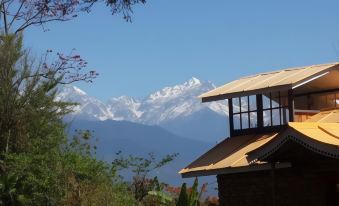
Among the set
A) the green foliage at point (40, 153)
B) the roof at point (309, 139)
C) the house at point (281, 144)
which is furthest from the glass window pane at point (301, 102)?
the roof at point (309, 139)

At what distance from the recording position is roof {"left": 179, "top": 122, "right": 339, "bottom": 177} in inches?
677

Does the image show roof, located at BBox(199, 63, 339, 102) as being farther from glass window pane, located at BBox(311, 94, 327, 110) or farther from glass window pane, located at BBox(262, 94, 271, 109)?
glass window pane, located at BBox(311, 94, 327, 110)

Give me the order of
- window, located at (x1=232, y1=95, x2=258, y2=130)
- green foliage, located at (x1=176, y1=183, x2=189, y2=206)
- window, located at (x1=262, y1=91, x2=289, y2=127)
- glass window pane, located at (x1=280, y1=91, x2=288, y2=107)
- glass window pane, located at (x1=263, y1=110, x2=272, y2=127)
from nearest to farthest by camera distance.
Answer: green foliage, located at (x1=176, y1=183, x2=189, y2=206) → window, located at (x1=262, y1=91, x2=289, y2=127) → glass window pane, located at (x1=263, y1=110, x2=272, y2=127) → glass window pane, located at (x1=280, y1=91, x2=288, y2=107) → window, located at (x1=232, y1=95, x2=258, y2=130)

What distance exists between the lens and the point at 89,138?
25.0 meters

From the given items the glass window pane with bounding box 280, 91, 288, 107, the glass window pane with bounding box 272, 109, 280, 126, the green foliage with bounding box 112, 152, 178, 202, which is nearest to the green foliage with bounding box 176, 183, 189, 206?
the green foliage with bounding box 112, 152, 178, 202

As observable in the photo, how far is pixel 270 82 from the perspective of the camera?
89.2ft

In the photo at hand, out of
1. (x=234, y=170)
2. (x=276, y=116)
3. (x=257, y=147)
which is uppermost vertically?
(x=276, y=116)

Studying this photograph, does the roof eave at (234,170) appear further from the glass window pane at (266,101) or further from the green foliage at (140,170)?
the glass window pane at (266,101)

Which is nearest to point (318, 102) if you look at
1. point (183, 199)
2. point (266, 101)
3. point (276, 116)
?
point (266, 101)

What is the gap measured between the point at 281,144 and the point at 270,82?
9.68 metres

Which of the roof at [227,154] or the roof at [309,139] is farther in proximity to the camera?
the roof at [227,154]

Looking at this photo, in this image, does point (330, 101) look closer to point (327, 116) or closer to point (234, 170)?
point (327, 116)

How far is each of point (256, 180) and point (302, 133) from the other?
7.23 metres

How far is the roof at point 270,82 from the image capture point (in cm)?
2631
